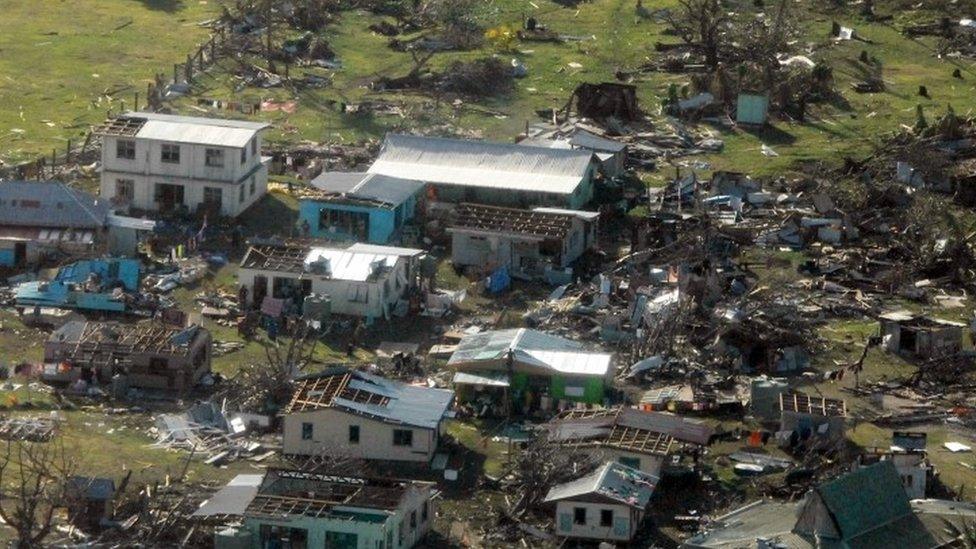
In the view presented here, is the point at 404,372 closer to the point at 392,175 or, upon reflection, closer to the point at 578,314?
the point at 578,314

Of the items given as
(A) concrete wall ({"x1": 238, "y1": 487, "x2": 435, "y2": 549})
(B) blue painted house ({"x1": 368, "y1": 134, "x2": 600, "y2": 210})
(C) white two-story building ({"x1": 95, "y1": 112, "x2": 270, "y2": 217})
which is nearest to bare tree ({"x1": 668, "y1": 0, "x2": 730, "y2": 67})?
(B) blue painted house ({"x1": 368, "y1": 134, "x2": 600, "y2": 210})

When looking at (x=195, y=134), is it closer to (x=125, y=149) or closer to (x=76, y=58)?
(x=125, y=149)

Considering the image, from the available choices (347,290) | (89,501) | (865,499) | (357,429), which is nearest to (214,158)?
(347,290)

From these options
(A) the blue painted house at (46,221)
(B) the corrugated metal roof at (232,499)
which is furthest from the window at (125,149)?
(B) the corrugated metal roof at (232,499)

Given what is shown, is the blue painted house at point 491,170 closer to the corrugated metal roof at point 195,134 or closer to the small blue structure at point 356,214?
the small blue structure at point 356,214

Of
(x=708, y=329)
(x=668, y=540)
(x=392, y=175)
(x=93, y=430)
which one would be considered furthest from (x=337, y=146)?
(x=668, y=540)

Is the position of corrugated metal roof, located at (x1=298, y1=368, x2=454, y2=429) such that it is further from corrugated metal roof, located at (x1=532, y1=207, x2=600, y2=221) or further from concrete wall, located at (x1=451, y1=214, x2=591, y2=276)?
corrugated metal roof, located at (x1=532, y1=207, x2=600, y2=221)
